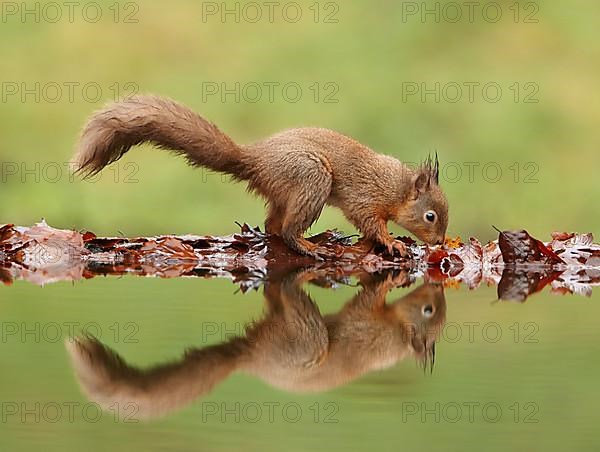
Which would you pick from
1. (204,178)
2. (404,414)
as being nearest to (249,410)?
(404,414)

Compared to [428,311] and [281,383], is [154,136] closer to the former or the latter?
[428,311]

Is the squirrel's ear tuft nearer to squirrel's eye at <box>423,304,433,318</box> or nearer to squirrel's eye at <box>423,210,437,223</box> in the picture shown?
squirrel's eye at <box>423,210,437,223</box>

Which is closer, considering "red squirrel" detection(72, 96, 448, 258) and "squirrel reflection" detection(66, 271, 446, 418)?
"squirrel reflection" detection(66, 271, 446, 418)

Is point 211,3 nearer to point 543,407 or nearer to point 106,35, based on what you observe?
point 106,35

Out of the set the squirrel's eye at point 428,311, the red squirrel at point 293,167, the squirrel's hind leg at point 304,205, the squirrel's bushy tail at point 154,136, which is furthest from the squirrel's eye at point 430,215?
the squirrel's eye at point 428,311

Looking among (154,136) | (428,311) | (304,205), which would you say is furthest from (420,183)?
(428,311)

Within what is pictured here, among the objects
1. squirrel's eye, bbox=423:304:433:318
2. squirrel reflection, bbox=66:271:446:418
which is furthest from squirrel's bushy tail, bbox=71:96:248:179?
squirrel's eye, bbox=423:304:433:318

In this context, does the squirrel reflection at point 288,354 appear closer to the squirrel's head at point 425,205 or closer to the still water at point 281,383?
the still water at point 281,383
